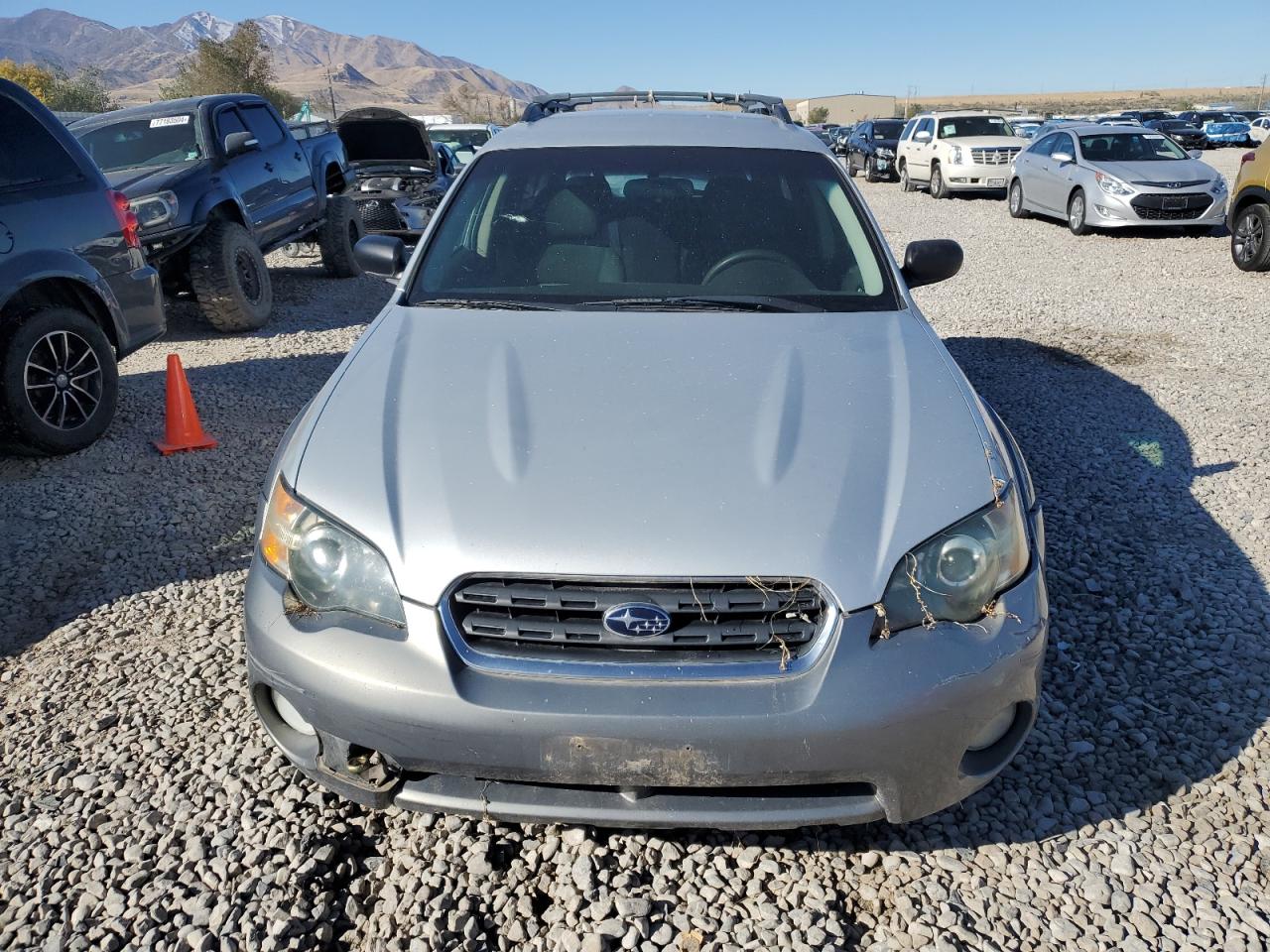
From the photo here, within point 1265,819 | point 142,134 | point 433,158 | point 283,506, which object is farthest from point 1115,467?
point 433,158

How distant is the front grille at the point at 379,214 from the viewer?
11281mm

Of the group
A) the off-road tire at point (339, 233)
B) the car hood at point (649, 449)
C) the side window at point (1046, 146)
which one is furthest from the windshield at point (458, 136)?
the car hood at point (649, 449)

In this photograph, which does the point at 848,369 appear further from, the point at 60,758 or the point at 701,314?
the point at 60,758

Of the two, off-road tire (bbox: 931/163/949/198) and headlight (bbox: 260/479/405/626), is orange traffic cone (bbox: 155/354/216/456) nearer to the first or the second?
headlight (bbox: 260/479/405/626)

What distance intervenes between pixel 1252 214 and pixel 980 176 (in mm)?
9315

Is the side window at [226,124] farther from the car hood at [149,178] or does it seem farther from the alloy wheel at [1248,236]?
the alloy wheel at [1248,236]

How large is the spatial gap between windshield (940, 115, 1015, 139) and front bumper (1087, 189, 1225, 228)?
7.82m

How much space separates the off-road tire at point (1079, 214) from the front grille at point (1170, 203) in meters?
0.77

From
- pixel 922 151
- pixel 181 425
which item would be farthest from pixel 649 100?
pixel 922 151

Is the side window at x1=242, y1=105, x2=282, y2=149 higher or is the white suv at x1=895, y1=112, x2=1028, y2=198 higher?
the side window at x1=242, y1=105, x2=282, y2=149

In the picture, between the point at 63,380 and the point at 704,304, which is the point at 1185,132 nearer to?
the point at 704,304

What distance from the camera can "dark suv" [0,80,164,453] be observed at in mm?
4754

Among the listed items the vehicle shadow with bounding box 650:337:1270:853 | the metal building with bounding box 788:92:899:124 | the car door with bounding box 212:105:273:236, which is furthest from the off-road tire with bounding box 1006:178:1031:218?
the metal building with bounding box 788:92:899:124

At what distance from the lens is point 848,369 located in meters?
2.64
